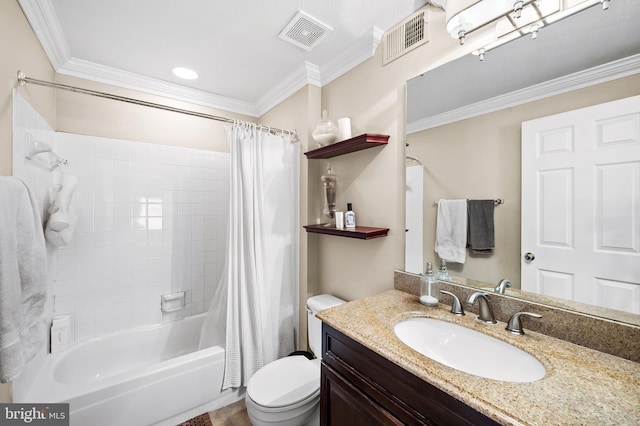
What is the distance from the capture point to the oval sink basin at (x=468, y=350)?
85 centimetres

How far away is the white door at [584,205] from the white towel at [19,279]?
190 cm

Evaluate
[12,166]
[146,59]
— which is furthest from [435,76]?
[12,166]

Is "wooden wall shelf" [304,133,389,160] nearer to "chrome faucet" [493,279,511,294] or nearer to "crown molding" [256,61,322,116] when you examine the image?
"crown molding" [256,61,322,116]

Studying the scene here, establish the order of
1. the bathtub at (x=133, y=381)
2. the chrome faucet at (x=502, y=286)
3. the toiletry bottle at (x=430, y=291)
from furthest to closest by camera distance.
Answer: the bathtub at (x=133, y=381) → the toiletry bottle at (x=430, y=291) → the chrome faucet at (x=502, y=286)

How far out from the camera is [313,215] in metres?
2.06

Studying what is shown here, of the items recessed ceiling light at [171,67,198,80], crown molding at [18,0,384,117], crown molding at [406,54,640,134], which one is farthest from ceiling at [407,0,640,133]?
recessed ceiling light at [171,67,198,80]

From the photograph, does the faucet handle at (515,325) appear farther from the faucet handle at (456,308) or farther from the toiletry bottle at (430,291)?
the toiletry bottle at (430,291)

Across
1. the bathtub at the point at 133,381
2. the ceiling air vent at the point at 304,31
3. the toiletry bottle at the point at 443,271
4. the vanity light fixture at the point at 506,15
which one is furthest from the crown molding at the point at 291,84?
the bathtub at the point at 133,381

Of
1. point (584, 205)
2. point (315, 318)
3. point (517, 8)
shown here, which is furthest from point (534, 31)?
point (315, 318)

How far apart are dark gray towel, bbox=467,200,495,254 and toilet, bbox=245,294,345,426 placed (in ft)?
3.66

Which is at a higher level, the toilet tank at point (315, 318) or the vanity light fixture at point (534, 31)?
the vanity light fixture at point (534, 31)

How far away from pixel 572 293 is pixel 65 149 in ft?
9.90

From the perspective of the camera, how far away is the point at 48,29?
4.86 ft

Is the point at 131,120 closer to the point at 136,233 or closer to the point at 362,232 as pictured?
the point at 136,233
